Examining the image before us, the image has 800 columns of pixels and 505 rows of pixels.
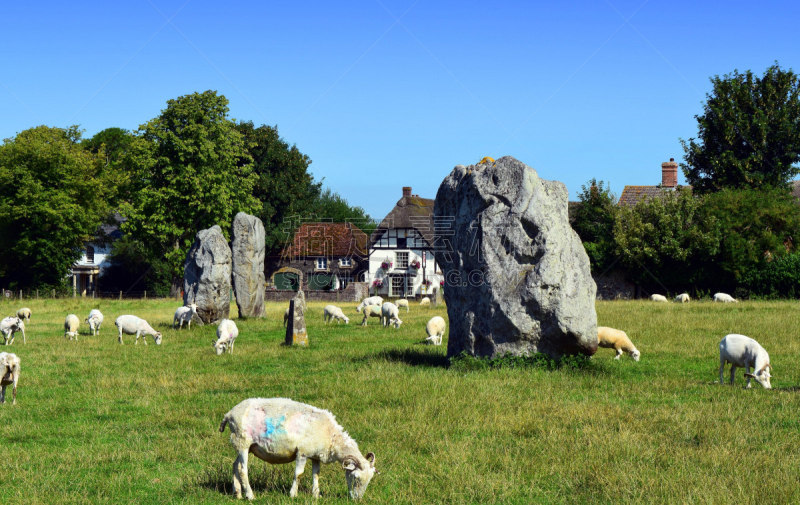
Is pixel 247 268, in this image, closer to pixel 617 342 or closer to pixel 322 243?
pixel 617 342

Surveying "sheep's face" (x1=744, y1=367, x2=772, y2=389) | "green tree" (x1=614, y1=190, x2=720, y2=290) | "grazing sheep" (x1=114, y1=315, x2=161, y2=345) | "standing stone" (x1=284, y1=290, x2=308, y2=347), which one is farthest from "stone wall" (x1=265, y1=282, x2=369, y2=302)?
"sheep's face" (x1=744, y1=367, x2=772, y2=389)

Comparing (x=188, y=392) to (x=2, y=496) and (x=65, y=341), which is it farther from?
(x=65, y=341)

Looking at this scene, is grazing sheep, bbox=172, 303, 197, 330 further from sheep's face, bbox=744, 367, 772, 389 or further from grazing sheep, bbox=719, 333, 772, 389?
sheep's face, bbox=744, 367, 772, 389

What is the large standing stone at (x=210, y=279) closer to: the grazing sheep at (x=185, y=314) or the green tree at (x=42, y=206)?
the grazing sheep at (x=185, y=314)

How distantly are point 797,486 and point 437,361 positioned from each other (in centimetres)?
1070

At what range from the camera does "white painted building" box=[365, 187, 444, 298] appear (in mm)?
70438

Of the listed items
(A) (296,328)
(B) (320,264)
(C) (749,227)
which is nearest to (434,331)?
(A) (296,328)

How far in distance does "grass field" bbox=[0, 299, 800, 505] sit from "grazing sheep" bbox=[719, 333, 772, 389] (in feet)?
1.25

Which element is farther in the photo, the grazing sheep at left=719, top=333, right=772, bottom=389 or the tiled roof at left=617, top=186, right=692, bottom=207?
the tiled roof at left=617, top=186, right=692, bottom=207

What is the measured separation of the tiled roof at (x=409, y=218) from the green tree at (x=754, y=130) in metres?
26.6

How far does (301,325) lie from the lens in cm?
2303

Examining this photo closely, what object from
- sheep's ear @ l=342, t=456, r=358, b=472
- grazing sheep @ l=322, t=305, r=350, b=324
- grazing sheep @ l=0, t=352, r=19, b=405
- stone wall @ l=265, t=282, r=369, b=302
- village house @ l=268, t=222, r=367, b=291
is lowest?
sheep's ear @ l=342, t=456, r=358, b=472

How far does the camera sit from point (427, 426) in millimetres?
11102

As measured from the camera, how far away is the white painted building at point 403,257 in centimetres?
7044
